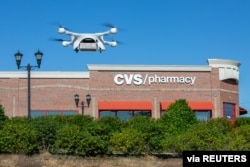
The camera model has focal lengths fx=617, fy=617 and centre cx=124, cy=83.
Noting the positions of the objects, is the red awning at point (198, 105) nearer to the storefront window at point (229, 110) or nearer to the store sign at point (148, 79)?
the store sign at point (148, 79)

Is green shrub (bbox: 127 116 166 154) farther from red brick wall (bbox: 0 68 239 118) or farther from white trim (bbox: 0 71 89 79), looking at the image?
white trim (bbox: 0 71 89 79)

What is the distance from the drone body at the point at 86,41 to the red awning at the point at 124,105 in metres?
5.51

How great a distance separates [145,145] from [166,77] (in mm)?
21376

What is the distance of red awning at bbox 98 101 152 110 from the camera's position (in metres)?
44.1

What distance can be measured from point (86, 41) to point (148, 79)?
21.0ft

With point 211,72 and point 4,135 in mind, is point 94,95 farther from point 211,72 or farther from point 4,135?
point 4,135

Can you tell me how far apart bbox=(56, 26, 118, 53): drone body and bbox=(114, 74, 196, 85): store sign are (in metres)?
4.15

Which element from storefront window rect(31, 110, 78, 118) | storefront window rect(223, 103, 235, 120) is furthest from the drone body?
storefront window rect(223, 103, 235, 120)

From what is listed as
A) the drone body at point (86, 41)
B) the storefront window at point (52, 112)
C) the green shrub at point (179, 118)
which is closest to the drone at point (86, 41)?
the drone body at point (86, 41)

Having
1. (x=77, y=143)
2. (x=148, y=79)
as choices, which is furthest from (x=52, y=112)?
(x=77, y=143)

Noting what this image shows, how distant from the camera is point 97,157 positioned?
76.5 ft

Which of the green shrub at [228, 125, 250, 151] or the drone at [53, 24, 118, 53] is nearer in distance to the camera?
Result: the green shrub at [228, 125, 250, 151]

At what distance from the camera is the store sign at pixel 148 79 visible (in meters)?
44.9

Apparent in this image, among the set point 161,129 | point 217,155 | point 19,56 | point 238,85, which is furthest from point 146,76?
point 217,155
